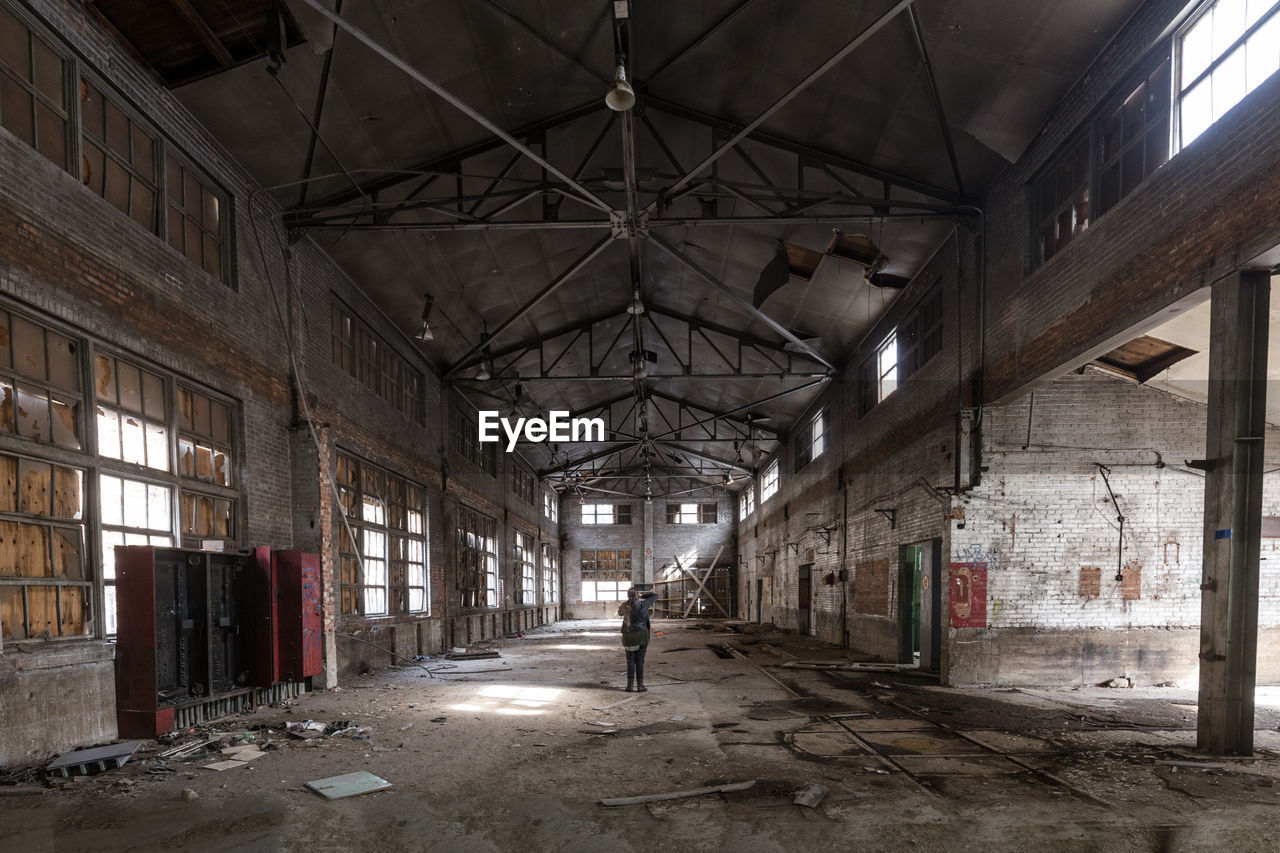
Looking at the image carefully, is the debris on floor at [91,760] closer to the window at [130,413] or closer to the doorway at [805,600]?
the window at [130,413]

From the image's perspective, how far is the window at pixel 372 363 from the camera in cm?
1259

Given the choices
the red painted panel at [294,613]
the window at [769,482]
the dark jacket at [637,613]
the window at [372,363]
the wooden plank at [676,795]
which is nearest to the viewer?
the wooden plank at [676,795]

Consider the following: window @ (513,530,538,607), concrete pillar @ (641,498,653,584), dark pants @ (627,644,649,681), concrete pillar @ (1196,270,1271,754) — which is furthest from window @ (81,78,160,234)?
concrete pillar @ (641,498,653,584)

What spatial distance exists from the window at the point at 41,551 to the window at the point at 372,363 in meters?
5.61

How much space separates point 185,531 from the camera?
838cm

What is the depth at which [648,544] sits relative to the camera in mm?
36938

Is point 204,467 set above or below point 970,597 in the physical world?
above

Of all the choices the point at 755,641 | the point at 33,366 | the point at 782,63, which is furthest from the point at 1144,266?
the point at 755,641

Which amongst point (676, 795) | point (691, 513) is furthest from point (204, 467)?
point (691, 513)

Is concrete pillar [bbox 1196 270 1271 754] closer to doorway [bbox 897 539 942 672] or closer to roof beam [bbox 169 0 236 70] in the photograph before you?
doorway [bbox 897 539 942 672]

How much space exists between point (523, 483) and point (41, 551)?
871 inches

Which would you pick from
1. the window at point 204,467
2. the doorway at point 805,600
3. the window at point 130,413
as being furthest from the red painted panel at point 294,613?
the doorway at point 805,600

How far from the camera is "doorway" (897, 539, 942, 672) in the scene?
12.4 m

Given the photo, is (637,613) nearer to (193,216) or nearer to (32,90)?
(193,216)
